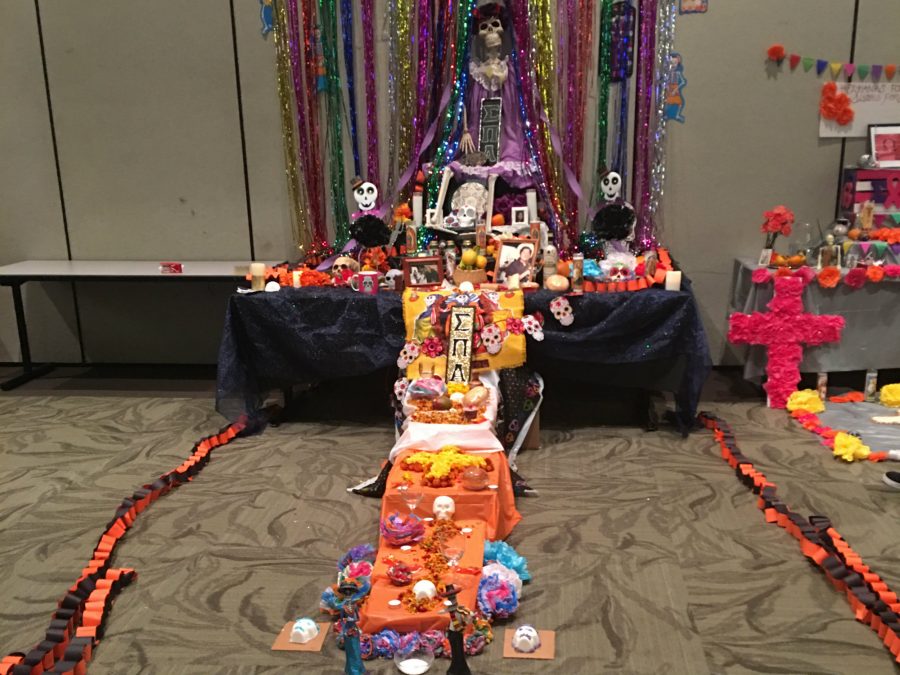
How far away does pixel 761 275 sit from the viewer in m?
4.06

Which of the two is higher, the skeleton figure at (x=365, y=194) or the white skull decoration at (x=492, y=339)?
the skeleton figure at (x=365, y=194)

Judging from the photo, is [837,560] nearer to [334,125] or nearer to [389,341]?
[389,341]

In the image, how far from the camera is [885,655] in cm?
228

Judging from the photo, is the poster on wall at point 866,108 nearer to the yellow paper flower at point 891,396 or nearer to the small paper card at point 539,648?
the yellow paper flower at point 891,396

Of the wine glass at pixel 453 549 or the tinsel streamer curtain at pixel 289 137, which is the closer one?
the wine glass at pixel 453 549

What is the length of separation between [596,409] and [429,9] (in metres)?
2.22

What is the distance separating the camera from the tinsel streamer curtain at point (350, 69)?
4332 mm

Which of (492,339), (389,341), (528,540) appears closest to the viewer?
(528,540)

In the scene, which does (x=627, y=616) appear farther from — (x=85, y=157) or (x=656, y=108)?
(x=85, y=157)

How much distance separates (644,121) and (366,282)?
5.58 feet

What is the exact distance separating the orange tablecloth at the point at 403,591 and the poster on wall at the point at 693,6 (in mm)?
2979

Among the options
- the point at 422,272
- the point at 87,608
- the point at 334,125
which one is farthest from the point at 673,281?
the point at 87,608

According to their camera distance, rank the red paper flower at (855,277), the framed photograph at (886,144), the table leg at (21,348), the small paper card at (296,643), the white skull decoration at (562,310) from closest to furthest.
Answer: the small paper card at (296,643)
the white skull decoration at (562,310)
the red paper flower at (855,277)
the framed photograph at (886,144)
the table leg at (21,348)

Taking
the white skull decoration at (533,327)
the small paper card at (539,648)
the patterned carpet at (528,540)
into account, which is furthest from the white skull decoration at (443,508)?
the white skull decoration at (533,327)
